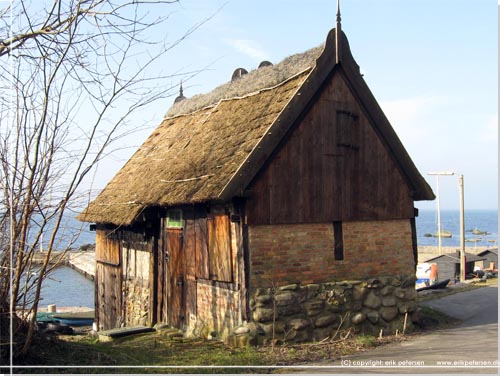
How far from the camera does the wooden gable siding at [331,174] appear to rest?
1084 cm

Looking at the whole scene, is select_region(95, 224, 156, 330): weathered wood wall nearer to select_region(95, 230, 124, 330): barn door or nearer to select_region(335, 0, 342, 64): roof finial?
select_region(95, 230, 124, 330): barn door

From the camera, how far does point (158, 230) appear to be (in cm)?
1366

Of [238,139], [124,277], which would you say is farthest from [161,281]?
[238,139]

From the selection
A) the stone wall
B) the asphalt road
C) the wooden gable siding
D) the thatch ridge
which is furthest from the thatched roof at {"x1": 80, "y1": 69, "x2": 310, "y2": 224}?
the asphalt road

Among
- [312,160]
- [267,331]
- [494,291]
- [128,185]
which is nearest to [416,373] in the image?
[267,331]

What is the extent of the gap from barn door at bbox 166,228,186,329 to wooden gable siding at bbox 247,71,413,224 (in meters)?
2.88

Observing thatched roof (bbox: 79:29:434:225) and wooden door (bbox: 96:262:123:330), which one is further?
wooden door (bbox: 96:262:123:330)

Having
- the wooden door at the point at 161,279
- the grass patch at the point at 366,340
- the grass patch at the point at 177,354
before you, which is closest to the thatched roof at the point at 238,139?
the wooden door at the point at 161,279

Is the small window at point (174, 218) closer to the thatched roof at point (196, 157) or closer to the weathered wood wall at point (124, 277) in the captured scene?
the thatched roof at point (196, 157)

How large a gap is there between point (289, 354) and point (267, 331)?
79 centimetres

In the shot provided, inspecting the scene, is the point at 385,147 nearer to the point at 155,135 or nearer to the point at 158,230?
the point at 158,230

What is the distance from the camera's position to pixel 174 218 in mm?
12906

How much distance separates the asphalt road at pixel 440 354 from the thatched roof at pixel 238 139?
3150 mm

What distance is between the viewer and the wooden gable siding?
427 inches
